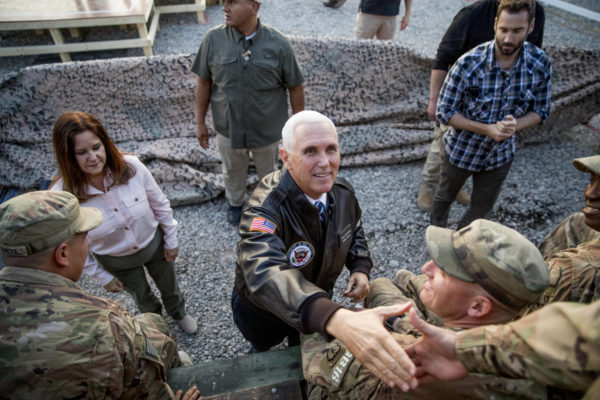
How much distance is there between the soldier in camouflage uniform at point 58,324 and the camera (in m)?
1.30

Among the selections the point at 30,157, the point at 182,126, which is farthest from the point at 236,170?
the point at 30,157

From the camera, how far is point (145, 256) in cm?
249

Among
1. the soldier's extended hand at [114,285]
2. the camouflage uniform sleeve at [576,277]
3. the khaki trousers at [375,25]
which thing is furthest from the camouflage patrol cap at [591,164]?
the khaki trousers at [375,25]

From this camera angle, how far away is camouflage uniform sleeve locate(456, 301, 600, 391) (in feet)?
2.52

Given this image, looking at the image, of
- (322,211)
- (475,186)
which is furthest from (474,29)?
(322,211)

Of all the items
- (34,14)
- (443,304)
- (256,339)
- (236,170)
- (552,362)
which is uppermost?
(34,14)

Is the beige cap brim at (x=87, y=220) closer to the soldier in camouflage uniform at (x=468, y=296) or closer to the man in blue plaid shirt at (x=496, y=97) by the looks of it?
the soldier in camouflage uniform at (x=468, y=296)

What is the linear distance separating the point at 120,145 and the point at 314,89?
2.80m

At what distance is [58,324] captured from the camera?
134cm

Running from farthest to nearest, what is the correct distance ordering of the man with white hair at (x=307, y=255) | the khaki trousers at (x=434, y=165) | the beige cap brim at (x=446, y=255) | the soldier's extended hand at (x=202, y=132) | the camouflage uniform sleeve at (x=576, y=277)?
the khaki trousers at (x=434, y=165) → the soldier's extended hand at (x=202, y=132) → the camouflage uniform sleeve at (x=576, y=277) → the beige cap brim at (x=446, y=255) → the man with white hair at (x=307, y=255)

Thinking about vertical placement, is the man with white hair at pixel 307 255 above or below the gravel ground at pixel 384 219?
above

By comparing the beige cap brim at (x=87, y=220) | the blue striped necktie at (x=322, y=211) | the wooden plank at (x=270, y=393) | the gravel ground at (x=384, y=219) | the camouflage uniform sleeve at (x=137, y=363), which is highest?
the beige cap brim at (x=87, y=220)

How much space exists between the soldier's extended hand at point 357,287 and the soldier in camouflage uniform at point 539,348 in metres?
0.98

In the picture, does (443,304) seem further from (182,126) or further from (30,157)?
(30,157)
